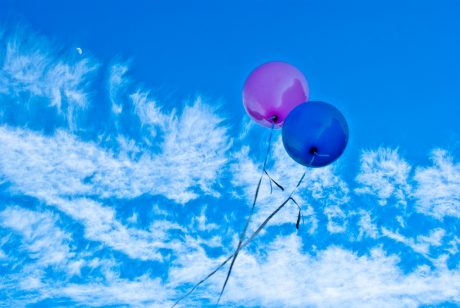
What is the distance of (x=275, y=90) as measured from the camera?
220 inches

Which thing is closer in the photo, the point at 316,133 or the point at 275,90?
the point at 316,133

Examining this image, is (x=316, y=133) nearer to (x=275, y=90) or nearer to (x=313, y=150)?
(x=313, y=150)

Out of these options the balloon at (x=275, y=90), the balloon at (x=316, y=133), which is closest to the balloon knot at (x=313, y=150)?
the balloon at (x=316, y=133)

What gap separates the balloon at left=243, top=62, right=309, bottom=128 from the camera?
560 cm

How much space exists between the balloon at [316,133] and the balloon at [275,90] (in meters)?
0.63

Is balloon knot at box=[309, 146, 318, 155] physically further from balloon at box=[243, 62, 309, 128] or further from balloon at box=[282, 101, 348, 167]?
balloon at box=[243, 62, 309, 128]

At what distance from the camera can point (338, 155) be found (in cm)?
507

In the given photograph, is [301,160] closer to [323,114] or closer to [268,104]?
[323,114]

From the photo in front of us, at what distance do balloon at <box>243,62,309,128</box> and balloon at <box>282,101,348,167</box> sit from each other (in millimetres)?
628

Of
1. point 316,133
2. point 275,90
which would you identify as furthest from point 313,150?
point 275,90

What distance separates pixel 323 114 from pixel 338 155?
544 millimetres

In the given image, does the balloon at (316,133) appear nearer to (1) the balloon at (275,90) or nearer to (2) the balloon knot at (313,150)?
(2) the balloon knot at (313,150)

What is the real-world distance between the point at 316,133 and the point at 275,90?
1.02 m

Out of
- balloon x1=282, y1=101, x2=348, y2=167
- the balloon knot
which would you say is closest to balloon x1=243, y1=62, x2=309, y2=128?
balloon x1=282, y1=101, x2=348, y2=167
